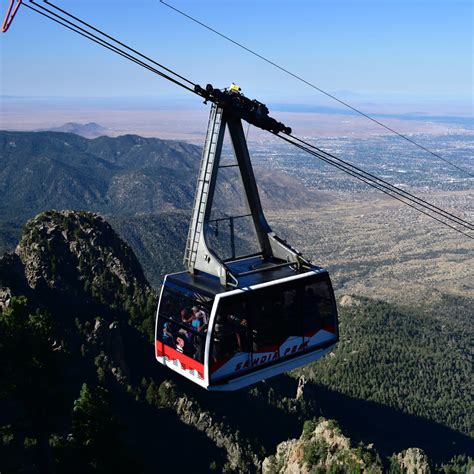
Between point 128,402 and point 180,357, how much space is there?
2898 cm

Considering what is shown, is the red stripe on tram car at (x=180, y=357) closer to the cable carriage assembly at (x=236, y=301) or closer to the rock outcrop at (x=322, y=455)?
the cable carriage assembly at (x=236, y=301)

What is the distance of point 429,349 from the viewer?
396ft

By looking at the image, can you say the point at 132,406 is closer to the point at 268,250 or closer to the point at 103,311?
the point at 103,311

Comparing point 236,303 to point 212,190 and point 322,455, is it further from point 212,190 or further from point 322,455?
point 322,455

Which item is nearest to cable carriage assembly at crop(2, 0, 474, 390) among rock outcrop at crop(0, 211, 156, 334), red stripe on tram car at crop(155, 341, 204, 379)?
red stripe on tram car at crop(155, 341, 204, 379)

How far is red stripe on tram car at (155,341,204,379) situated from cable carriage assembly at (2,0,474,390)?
4cm

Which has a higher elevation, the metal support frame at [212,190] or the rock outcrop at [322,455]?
the metal support frame at [212,190]

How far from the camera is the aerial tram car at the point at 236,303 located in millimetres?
21109

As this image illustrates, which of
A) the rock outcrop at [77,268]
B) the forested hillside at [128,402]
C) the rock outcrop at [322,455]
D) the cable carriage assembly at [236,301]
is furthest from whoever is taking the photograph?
the rock outcrop at [77,268]

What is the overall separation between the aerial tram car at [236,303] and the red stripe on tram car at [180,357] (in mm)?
34

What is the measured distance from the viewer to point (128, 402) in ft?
161

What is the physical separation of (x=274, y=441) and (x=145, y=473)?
28.1 meters

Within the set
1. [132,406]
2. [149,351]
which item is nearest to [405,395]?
[149,351]

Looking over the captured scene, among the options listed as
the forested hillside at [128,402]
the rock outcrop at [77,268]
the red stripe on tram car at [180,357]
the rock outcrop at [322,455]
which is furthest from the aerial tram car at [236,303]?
the rock outcrop at [77,268]
